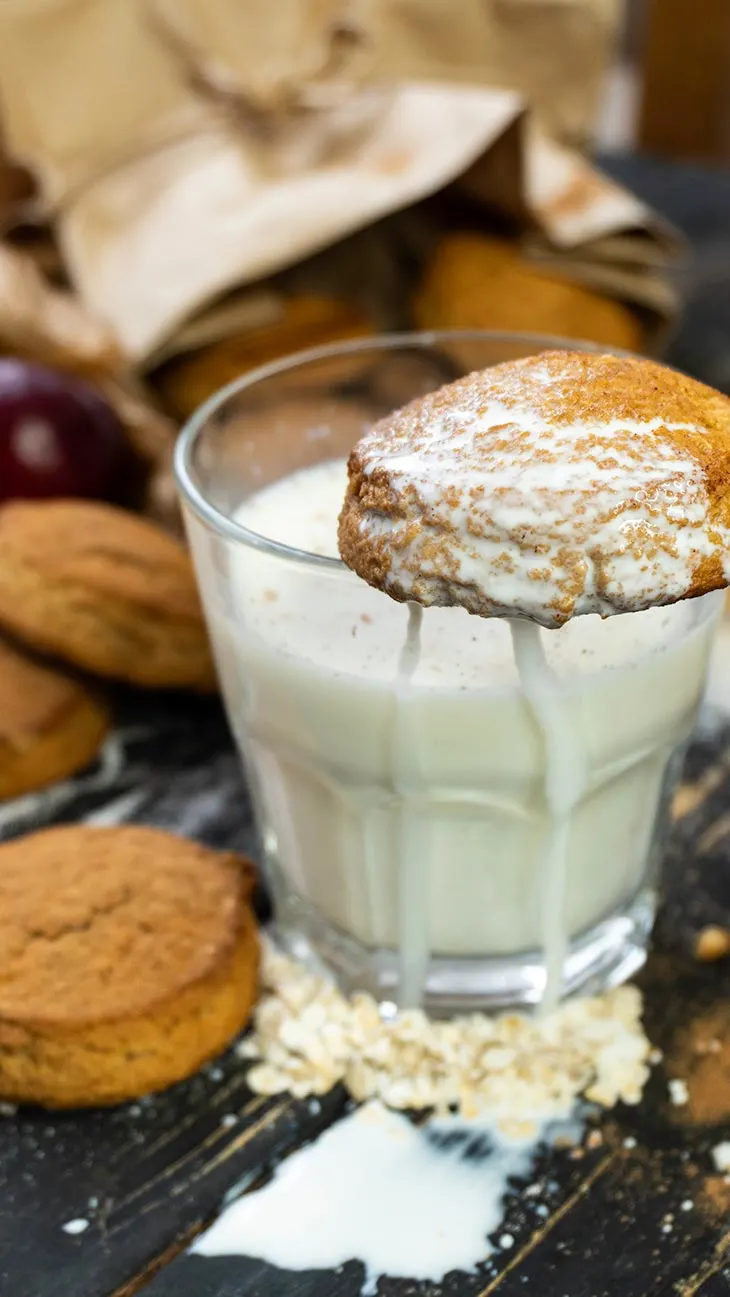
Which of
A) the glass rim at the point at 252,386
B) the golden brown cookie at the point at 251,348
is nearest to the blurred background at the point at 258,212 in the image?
the golden brown cookie at the point at 251,348

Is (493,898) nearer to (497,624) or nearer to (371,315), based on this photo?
(497,624)

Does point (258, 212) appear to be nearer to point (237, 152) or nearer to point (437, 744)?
point (237, 152)

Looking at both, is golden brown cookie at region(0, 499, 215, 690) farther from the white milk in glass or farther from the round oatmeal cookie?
the round oatmeal cookie

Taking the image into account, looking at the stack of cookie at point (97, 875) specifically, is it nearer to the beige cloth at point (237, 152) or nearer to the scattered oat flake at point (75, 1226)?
the scattered oat flake at point (75, 1226)

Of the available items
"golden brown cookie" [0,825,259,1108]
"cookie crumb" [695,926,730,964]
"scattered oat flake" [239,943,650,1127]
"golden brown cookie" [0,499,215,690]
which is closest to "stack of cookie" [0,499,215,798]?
"golden brown cookie" [0,499,215,690]

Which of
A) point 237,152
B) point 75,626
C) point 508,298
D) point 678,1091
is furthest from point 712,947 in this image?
point 237,152

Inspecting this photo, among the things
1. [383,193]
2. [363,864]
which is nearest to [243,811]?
[363,864]
